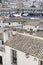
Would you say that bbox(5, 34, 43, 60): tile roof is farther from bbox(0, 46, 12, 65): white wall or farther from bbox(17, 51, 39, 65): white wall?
bbox(0, 46, 12, 65): white wall

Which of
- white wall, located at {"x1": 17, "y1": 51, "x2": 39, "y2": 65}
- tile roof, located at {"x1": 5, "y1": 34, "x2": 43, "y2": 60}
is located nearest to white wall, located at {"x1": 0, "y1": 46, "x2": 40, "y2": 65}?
white wall, located at {"x1": 17, "y1": 51, "x2": 39, "y2": 65}

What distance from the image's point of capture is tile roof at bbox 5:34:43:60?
16.0 m

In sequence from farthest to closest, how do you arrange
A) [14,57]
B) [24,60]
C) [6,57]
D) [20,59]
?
[6,57] → [14,57] → [20,59] → [24,60]

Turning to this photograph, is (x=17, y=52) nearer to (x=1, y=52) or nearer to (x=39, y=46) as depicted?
(x=39, y=46)

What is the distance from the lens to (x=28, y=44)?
674 inches

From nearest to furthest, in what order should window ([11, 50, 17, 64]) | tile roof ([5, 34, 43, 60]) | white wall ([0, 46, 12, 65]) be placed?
tile roof ([5, 34, 43, 60]) → window ([11, 50, 17, 64]) → white wall ([0, 46, 12, 65])

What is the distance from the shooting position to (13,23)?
171ft

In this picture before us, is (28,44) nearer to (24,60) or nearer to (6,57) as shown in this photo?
(24,60)

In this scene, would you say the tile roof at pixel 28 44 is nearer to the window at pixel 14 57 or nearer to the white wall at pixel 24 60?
the white wall at pixel 24 60

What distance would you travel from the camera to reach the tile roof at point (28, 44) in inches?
631

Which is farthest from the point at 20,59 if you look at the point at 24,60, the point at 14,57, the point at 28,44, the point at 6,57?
the point at 6,57

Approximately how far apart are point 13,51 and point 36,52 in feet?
8.98

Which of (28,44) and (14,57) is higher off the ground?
(28,44)

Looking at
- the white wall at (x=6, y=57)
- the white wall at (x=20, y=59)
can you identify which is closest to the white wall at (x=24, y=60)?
the white wall at (x=20, y=59)
